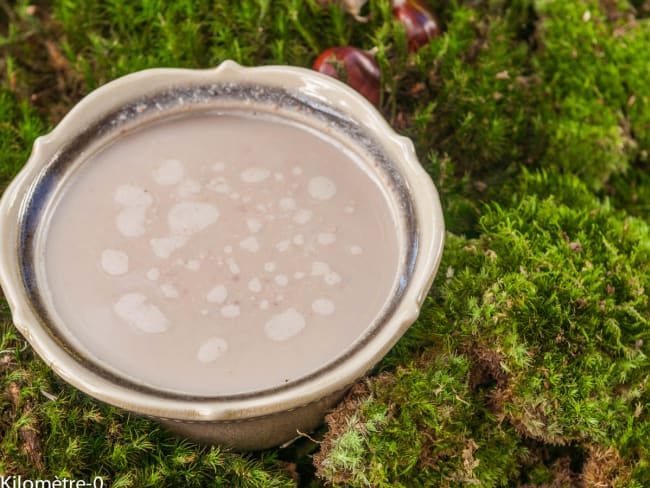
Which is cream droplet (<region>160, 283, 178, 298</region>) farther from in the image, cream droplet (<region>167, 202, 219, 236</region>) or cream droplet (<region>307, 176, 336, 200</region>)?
cream droplet (<region>307, 176, 336, 200</region>)

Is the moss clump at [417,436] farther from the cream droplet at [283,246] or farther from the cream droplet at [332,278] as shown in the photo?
the cream droplet at [283,246]

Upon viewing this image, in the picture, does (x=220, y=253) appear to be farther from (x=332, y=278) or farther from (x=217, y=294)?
(x=332, y=278)

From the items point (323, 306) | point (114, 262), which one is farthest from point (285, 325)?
point (114, 262)

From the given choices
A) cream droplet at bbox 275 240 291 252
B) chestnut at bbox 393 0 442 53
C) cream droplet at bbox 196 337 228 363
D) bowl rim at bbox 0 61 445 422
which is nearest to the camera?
bowl rim at bbox 0 61 445 422

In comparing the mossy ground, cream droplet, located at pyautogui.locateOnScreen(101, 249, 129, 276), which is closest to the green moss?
the mossy ground

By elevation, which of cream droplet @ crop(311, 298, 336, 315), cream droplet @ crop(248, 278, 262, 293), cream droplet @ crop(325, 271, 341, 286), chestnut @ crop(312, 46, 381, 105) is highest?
chestnut @ crop(312, 46, 381, 105)

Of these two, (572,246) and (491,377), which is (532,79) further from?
→ (491,377)

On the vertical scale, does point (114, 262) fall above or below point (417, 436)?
above
